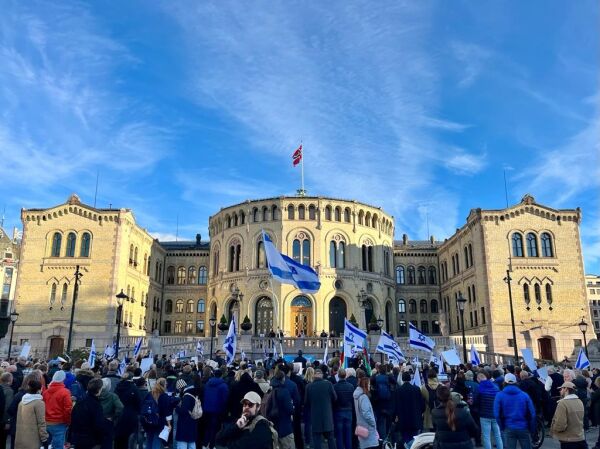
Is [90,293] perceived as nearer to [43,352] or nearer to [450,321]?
[43,352]

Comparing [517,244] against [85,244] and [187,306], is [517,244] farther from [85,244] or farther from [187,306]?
[85,244]

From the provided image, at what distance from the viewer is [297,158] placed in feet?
166

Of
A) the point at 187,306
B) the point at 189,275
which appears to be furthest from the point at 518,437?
the point at 189,275

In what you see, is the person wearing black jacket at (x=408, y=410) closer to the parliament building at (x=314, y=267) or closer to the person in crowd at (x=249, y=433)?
the person in crowd at (x=249, y=433)

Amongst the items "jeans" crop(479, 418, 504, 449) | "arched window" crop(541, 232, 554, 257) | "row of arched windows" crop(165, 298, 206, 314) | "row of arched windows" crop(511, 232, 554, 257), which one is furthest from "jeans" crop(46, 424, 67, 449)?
"row of arched windows" crop(165, 298, 206, 314)

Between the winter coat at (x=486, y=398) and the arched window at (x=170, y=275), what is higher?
the arched window at (x=170, y=275)

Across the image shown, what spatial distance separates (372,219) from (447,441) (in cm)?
4645

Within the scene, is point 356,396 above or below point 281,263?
below

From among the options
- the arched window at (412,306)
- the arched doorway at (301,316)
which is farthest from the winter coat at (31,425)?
the arched window at (412,306)

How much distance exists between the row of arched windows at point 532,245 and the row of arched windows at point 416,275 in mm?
14718

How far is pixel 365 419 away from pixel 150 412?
4.47m

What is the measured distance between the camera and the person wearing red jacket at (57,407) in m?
9.27

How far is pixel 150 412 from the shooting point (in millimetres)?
10547

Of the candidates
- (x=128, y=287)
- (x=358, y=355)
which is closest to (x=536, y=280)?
(x=358, y=355)
